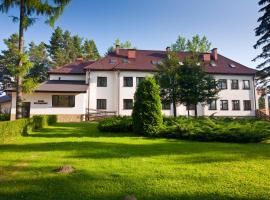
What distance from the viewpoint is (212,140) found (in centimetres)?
1181

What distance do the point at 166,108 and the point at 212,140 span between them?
19.0 metres

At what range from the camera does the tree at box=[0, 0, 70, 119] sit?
583 inches

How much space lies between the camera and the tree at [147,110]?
13352 mm

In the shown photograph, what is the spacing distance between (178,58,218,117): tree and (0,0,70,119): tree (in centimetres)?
1137

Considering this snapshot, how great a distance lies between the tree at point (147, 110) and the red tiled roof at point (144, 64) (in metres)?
15.4

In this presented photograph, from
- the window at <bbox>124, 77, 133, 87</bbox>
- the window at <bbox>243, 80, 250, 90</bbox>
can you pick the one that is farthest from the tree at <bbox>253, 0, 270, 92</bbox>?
the window at <bbox>124, 77, 133, 87</bbox>

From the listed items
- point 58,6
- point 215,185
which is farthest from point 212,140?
point 58,6

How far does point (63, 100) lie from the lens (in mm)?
27016

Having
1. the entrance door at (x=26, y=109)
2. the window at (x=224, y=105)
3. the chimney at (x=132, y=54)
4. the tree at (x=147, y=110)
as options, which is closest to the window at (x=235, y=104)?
the window at (x=224, y=105)

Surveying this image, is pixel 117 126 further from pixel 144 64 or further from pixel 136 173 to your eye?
pixel 144 64

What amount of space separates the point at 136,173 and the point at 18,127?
8654mm

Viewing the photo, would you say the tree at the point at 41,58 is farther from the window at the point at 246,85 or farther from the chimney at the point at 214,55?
the window at the point at 246,85

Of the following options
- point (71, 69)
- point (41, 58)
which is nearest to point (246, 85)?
point (71, 69)

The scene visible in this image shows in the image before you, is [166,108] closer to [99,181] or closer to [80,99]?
[80,99]
